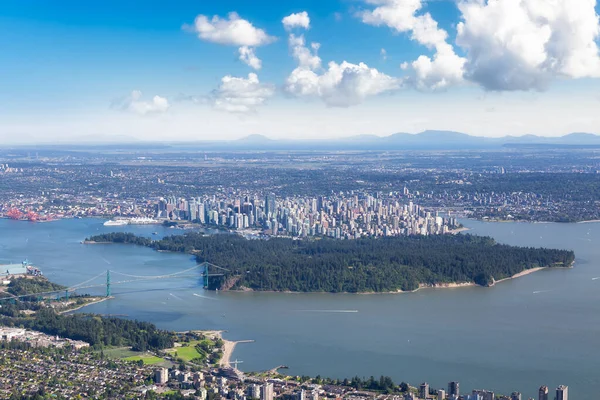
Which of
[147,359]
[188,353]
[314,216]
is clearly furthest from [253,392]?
[314,216]

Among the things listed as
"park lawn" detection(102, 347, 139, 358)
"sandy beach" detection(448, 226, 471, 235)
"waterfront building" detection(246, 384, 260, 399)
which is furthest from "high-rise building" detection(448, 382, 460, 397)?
"sandy beach" detection(448, 226, 471, 235)

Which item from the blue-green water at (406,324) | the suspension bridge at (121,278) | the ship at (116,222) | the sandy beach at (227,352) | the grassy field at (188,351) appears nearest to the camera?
the blue-green water at (406,324)

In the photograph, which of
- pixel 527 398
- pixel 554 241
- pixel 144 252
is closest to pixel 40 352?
pixel 527 398

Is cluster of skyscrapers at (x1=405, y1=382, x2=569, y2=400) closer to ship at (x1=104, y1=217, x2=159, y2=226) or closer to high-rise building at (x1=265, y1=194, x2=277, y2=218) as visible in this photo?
high-rise building at (x1=265, y1=194, x2=277, y2=218)

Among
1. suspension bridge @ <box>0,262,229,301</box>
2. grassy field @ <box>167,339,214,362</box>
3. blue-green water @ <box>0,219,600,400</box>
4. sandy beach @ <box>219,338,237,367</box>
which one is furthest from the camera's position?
suspension bridge @ <box>0,262,229,301</box>

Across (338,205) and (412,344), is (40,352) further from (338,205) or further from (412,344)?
(338,205)

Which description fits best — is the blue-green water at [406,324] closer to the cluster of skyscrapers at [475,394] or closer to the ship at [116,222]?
the cluster of skyscrapers at [475,394]

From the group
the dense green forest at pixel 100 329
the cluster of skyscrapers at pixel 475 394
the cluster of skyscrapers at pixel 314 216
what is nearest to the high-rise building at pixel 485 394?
the cluster of skyscrapers at pixel 475 394
